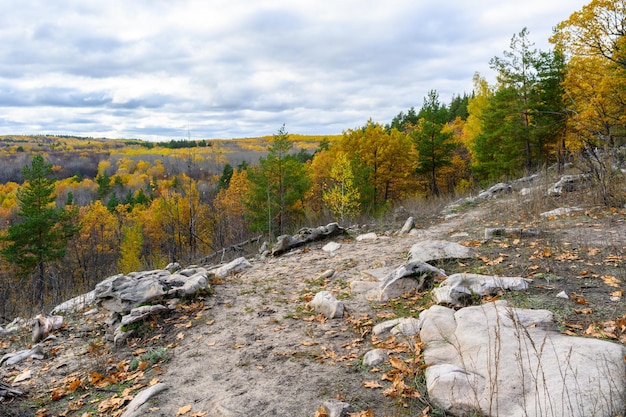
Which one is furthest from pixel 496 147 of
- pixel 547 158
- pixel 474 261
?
pixel 474 261

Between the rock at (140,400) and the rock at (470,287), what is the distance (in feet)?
11.1

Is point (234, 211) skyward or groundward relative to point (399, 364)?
groundward

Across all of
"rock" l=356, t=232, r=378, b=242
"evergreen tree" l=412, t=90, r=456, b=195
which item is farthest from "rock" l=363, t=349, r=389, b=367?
"evergreen tree" l=412, t=90, r=456, b=195

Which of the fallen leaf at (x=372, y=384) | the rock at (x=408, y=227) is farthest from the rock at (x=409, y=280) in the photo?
the rock at (x=408, y=227)

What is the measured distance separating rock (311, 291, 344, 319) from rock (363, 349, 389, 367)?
1297 millimetres

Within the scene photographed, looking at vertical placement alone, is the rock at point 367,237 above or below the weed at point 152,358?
above

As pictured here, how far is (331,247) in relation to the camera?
10125mm

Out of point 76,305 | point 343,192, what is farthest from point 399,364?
point 343,192

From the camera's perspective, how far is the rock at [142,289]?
666cm

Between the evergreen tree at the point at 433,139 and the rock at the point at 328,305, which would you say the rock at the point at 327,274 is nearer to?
the rock at the point at 328,305

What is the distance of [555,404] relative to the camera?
2791 mm

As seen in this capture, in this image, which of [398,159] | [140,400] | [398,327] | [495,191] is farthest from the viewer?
[398,159]

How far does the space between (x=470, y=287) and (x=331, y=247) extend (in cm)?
529

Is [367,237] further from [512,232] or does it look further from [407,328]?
[407,328]
